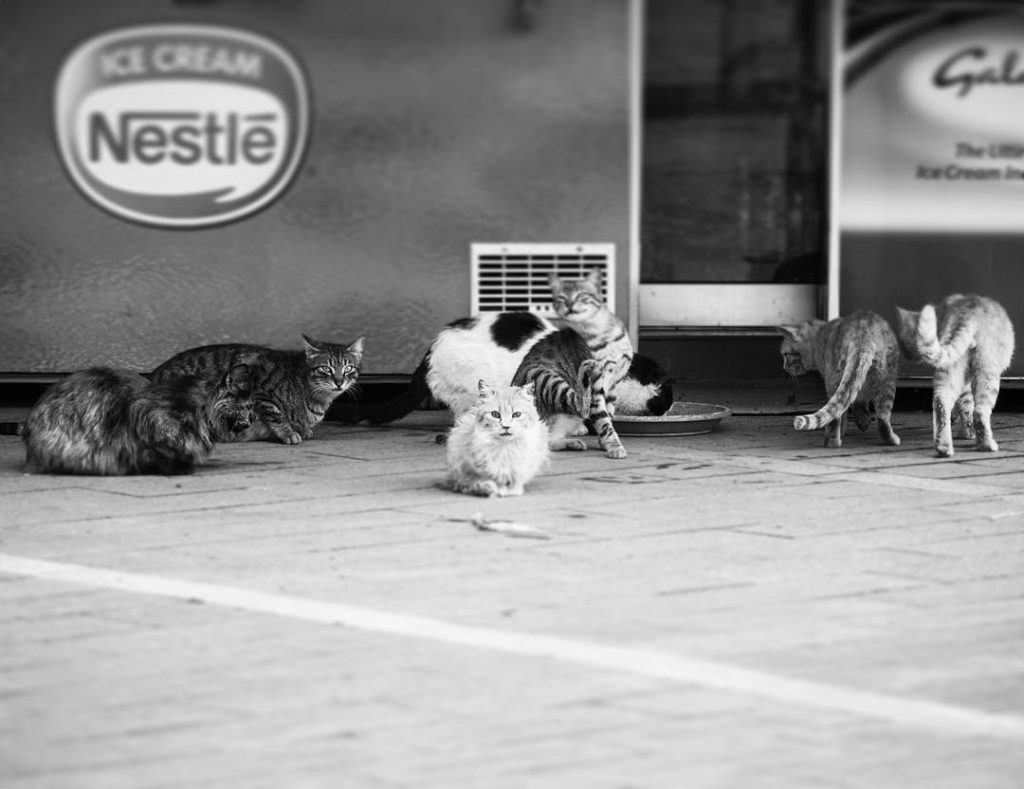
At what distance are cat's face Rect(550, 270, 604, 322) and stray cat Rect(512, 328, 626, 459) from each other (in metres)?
0.22

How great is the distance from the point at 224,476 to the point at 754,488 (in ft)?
8.10

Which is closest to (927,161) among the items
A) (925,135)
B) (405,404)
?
(925,135)

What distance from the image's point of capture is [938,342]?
343 inches

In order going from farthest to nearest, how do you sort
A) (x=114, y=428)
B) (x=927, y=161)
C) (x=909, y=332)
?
(x=927, y=161) → (x=909, y=332) → (x=114, y=428)

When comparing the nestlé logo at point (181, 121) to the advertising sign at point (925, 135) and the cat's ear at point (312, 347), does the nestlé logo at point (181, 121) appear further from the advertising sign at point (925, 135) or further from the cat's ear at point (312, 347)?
the advertising sign at point (925, 135)

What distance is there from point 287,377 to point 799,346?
283 centimetres

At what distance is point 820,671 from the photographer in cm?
487

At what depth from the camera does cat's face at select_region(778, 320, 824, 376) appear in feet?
31.7

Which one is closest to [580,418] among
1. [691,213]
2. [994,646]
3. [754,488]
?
[754,488]

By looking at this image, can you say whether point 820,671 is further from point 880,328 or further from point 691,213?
point 691,213

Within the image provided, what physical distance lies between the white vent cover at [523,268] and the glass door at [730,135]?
4.53ft

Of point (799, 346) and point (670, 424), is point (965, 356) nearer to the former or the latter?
point (799, 346)

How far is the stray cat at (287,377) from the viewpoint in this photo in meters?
9.41

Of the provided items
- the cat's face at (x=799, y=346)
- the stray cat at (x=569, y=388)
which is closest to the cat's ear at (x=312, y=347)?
the stray cat at (x=569, y=388)
